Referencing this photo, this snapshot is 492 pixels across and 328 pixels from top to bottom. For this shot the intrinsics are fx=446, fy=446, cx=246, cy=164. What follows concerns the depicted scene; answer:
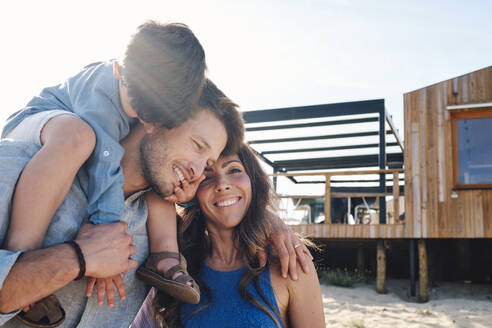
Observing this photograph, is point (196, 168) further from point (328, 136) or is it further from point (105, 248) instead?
point (328, 136)

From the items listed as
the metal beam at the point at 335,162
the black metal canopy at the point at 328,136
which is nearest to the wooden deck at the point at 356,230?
the black metal canopy at the point at 328,136

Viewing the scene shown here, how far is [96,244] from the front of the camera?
164 centimetres

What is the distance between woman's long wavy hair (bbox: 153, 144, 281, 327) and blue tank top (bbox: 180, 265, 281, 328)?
2 centimetres

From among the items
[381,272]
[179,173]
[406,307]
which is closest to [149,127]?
[179,173]

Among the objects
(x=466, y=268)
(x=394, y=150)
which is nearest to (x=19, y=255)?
(x=466, y=268)

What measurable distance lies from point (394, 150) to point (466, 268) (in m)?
4.30

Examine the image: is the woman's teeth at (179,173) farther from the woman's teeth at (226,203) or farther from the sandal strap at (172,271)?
the woman's teeth at (226,203)

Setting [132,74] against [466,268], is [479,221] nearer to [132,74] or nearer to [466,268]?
[466,268]

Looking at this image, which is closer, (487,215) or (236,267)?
(236,267)

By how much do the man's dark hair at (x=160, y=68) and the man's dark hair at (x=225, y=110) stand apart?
0.32m

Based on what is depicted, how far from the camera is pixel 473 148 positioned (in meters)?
9.16

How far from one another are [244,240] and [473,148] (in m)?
8.08

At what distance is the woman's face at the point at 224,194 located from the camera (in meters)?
2.61

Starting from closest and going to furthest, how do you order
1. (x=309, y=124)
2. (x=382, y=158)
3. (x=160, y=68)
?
(x=160, y=68)
(x=382, y=158)
(x=309, y=124)
